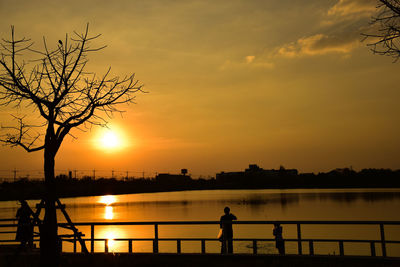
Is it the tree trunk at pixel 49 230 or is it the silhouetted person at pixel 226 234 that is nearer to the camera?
the tree trunk at pixel 49 230

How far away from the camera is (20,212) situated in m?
20.1

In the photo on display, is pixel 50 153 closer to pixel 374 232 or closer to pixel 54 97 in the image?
pixel 54 97

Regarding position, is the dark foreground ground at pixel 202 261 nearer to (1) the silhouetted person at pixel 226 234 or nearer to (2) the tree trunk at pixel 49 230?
(1) the silhouetted person at pixel 226 234

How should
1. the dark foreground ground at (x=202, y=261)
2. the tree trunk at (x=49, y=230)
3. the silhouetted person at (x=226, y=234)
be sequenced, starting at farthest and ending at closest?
the silhouetted person at (x=226, y=234) → the dark foreground ground at (x=202, y=261) → the tree trunk at (x=49, y=230)

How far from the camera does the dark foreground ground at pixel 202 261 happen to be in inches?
479

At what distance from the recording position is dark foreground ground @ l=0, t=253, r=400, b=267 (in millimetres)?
12156

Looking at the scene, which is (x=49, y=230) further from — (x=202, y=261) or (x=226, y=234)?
(x=226, y=234)

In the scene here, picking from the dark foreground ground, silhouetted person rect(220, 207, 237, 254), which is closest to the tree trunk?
the dark foreground ground

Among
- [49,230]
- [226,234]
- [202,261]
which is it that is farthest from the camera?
[226,234]

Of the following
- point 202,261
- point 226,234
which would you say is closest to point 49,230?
point 202,261

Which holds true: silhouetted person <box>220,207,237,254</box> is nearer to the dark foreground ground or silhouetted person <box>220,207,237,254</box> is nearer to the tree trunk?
the dark foreground ground

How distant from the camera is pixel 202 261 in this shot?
42.2ft

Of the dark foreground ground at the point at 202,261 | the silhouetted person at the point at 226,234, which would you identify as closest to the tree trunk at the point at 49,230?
the dark foreground ground at the point at 202,261

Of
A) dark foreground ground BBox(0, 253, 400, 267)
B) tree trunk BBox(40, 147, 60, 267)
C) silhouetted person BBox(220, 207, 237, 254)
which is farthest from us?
silhouetted person BBox(220, 207, 237, 254)
